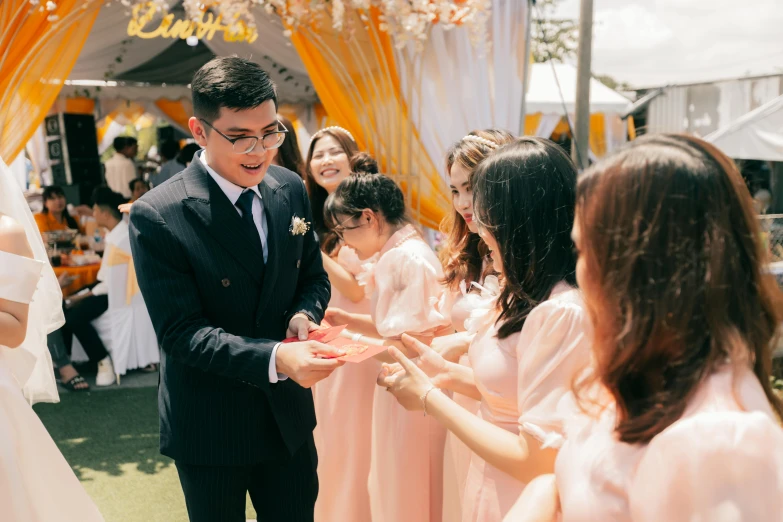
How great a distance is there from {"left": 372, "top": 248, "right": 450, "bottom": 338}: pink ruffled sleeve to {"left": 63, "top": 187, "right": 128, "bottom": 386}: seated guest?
4.08 m

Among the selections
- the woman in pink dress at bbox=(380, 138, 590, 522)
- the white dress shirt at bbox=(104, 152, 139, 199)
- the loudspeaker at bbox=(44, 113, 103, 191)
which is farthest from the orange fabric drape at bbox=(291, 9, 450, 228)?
the loudspeaker at bbox=(44, 113, 103, 191)

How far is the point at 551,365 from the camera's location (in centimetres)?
151

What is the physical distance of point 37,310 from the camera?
282 centimetres

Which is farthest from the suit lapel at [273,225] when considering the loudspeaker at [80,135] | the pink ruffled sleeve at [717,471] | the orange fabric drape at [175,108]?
the orange fabric drape at [175,108]

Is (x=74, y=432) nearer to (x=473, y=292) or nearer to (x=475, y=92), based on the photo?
(x=473, y=292)

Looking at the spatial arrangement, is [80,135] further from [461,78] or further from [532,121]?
[532,121]

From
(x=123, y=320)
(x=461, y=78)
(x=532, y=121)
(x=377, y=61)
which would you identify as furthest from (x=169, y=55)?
(x=532, y=121)

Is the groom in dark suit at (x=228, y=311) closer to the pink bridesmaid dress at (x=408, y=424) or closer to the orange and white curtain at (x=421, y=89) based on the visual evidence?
the pink bridesmaid dress at (x=408, y=424)

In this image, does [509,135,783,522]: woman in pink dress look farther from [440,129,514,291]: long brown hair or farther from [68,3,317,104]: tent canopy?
[68,3,317,104]: tent canopy

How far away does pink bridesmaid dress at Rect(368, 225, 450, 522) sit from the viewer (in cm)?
276

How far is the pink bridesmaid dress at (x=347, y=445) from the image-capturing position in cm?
323

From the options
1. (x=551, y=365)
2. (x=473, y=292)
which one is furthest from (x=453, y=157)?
(x=551, y=365)

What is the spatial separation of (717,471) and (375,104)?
16.3ft

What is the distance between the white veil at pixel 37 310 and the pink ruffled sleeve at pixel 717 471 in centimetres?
234
